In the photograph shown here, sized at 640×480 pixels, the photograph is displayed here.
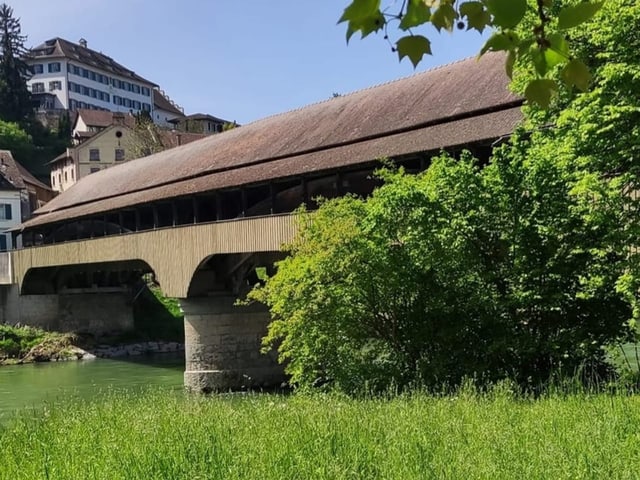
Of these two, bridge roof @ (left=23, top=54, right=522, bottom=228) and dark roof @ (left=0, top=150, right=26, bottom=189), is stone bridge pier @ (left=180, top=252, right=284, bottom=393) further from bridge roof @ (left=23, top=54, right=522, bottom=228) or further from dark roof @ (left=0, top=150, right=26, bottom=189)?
dark roof @ (left=0, top=150, right=26, bottom=189)

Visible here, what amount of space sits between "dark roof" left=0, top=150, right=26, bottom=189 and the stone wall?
13116 mm

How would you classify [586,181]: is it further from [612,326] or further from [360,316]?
[360,316]

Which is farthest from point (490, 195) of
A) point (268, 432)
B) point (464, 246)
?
point (268, 432)

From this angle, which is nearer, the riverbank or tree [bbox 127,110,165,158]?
the riverbank

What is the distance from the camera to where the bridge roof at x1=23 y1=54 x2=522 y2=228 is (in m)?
15.2

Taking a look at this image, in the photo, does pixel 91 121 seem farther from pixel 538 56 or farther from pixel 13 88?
pixel 538 56

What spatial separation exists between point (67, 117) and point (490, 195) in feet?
214

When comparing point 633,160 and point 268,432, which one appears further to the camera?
point 633,160

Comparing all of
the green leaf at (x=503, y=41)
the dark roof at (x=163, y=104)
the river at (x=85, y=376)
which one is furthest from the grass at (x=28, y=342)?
the dark roof at (x=163, y=104)

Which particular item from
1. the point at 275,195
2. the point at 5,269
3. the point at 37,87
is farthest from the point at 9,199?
the point at 37,87

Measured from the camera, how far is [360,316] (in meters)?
11.0

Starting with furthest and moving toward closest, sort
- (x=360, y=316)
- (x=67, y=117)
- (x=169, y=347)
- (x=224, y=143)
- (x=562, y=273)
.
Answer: (x=67, y=117)
(x=169, y=347)
(x=224, y=143)
(x=360, y=316)
(x=562, y=273)

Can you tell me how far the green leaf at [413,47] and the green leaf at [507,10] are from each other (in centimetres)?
20

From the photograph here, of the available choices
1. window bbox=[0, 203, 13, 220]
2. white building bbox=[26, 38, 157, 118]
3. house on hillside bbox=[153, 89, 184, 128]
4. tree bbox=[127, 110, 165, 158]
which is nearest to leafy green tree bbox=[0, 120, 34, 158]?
white building bbox=[26, 38, 157, 118]
